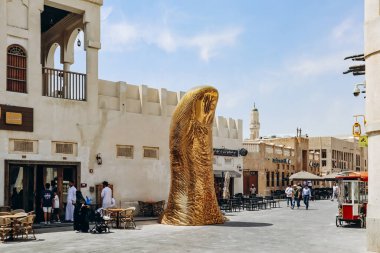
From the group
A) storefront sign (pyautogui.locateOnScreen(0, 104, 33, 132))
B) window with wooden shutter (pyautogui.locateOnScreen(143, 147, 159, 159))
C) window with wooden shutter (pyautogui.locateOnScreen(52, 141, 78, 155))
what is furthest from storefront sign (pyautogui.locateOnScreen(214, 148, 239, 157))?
storefront sign (pyautogui.locateOnScreen(0, 104, 33, 132))

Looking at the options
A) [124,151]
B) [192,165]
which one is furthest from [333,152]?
[192,165]

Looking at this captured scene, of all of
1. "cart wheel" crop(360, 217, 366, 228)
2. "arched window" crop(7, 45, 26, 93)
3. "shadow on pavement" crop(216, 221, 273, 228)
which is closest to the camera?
"cart wheel" crop(360, 217, 366, 228)

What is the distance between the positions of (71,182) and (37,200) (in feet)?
5.16

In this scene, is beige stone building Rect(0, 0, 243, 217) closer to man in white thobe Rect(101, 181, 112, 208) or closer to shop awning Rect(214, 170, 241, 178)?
man in white thobe Rect(101, 181, 112, 208)

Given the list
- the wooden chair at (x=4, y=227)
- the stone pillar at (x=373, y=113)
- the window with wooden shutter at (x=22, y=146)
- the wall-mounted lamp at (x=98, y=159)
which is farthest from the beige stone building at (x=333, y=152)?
the wooden chair at (x=4, y=227)

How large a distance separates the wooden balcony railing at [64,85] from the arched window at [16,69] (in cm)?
139

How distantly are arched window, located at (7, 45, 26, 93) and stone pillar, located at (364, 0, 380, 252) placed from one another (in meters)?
12.2

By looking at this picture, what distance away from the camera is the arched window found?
60.7ft

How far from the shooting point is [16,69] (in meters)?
18.7

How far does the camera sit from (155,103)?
24000 mm

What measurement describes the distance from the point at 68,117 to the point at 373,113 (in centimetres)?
1197

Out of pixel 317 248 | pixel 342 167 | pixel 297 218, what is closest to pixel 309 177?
pixel 297 218

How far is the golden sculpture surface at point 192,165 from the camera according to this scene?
58.3 ft

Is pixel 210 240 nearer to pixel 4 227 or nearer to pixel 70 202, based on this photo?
pixel 4 227
